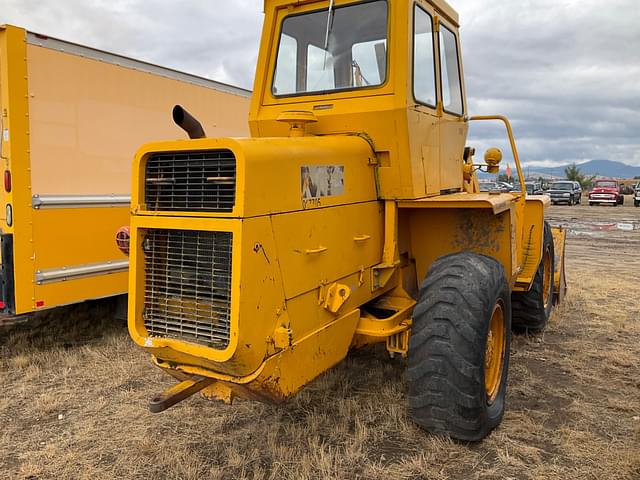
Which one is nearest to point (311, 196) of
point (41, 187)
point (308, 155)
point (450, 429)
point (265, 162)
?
point (308, 155)

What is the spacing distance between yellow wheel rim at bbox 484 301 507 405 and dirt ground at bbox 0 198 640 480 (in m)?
0.27

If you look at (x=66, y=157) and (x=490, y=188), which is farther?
(x=490, y=188)

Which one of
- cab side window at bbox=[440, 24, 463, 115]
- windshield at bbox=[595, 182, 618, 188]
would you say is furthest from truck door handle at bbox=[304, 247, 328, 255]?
windshield at bbox=[595, 182, 618, 188]

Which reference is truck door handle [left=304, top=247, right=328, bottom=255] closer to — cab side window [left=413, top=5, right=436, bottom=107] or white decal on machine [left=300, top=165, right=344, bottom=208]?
white decal on machine [left=300, top=165, right=344, bottom=208]

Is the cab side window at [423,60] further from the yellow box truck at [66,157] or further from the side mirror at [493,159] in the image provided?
the yellow box truck at [66,157]

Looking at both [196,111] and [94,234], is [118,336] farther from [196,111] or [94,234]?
[196,111]

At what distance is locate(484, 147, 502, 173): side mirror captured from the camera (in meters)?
5.37

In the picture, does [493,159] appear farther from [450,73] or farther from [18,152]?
[18,152]

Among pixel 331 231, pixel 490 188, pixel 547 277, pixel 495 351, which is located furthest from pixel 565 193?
pixel 331 231

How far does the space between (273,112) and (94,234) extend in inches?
91.9

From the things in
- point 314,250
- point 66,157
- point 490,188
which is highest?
point 66,157

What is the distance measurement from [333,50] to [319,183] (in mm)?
1299

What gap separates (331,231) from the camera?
3.37 meters

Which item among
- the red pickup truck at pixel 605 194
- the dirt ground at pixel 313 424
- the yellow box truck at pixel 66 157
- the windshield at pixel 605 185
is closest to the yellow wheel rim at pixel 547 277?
the dirt ground at pixel 313 424
